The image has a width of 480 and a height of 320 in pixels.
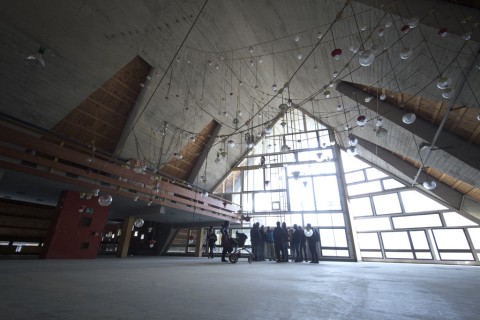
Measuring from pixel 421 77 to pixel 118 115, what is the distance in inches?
463

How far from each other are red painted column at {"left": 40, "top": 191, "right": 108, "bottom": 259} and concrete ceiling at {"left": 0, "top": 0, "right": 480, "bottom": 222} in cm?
317

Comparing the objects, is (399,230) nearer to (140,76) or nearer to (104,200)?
(104,200)

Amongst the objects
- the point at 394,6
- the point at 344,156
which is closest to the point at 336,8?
the point at 394,6

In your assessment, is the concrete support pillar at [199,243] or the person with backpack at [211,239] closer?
the person with backpack at [211,239]

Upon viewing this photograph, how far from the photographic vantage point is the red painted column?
9.12m

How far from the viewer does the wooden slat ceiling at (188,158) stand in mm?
14961

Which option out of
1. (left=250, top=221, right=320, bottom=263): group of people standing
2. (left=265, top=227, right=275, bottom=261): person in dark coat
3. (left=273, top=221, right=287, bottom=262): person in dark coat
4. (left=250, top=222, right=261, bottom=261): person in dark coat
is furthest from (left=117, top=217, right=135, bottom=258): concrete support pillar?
(left=273, top=221, right=287, bottom=262): person in dark coat

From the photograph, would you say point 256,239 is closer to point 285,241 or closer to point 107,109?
point 285,241

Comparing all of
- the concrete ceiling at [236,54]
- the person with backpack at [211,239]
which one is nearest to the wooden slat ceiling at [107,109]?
the concrete ceiling at [236,54]

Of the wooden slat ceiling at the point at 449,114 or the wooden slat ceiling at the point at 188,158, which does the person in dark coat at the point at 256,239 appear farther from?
the wooden slat ceiling at the point at 449,114

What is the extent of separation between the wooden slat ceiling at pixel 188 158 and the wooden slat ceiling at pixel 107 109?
407cm

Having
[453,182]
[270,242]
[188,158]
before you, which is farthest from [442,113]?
[188,158]

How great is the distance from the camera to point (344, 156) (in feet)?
54.0

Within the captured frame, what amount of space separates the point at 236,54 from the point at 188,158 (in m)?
7.95
